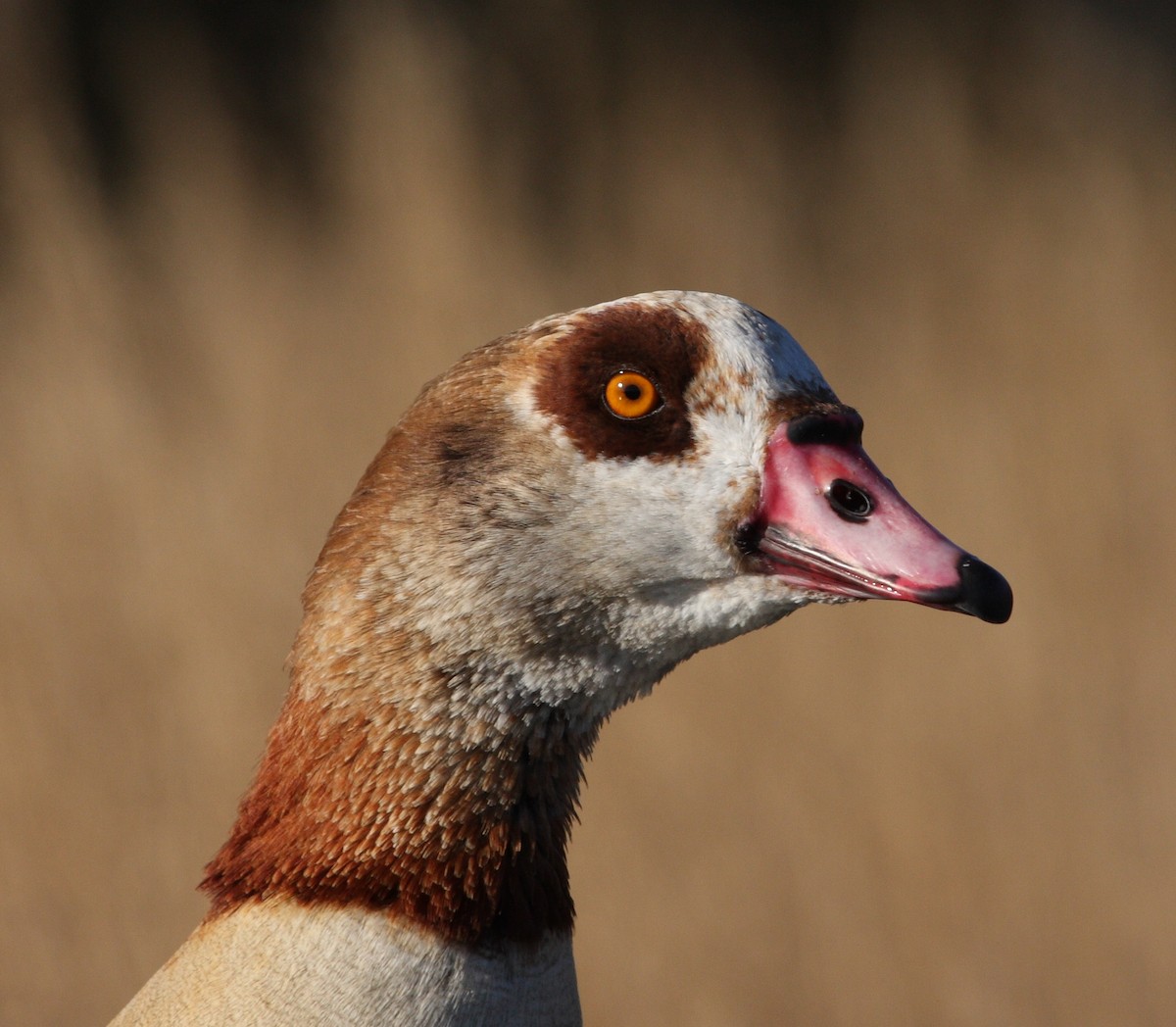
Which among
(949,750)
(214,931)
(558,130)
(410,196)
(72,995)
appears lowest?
A: (72,995)

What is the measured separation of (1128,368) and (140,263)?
9.00 ft

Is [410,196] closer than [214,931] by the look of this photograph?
No

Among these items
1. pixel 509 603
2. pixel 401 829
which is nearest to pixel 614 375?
pixel 509 603

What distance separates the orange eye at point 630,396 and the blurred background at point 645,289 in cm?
202

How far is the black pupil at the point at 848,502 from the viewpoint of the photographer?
134 cm

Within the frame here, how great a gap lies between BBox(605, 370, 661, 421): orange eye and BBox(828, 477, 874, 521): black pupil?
0.72 ft

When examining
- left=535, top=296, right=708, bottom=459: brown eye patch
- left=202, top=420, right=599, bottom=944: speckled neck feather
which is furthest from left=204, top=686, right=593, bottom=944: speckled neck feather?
left=535, top=296, right=708, bottom=459: brown eye patch

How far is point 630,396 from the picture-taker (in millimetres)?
1381

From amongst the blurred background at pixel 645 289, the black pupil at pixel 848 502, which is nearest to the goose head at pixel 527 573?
the black pupil at pixel 848 502

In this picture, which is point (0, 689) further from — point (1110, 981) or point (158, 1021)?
point (1110, 981)

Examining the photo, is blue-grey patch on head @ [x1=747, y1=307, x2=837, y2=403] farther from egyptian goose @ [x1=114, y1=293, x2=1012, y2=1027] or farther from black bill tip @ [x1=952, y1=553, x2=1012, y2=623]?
black bill tip @ [x1=952, y1=553, x2=1012, y2=623]

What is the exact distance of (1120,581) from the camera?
3387 mm

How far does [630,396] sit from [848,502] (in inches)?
10.6

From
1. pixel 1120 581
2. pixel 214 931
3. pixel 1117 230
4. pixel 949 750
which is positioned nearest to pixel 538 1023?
pixel 214 931
